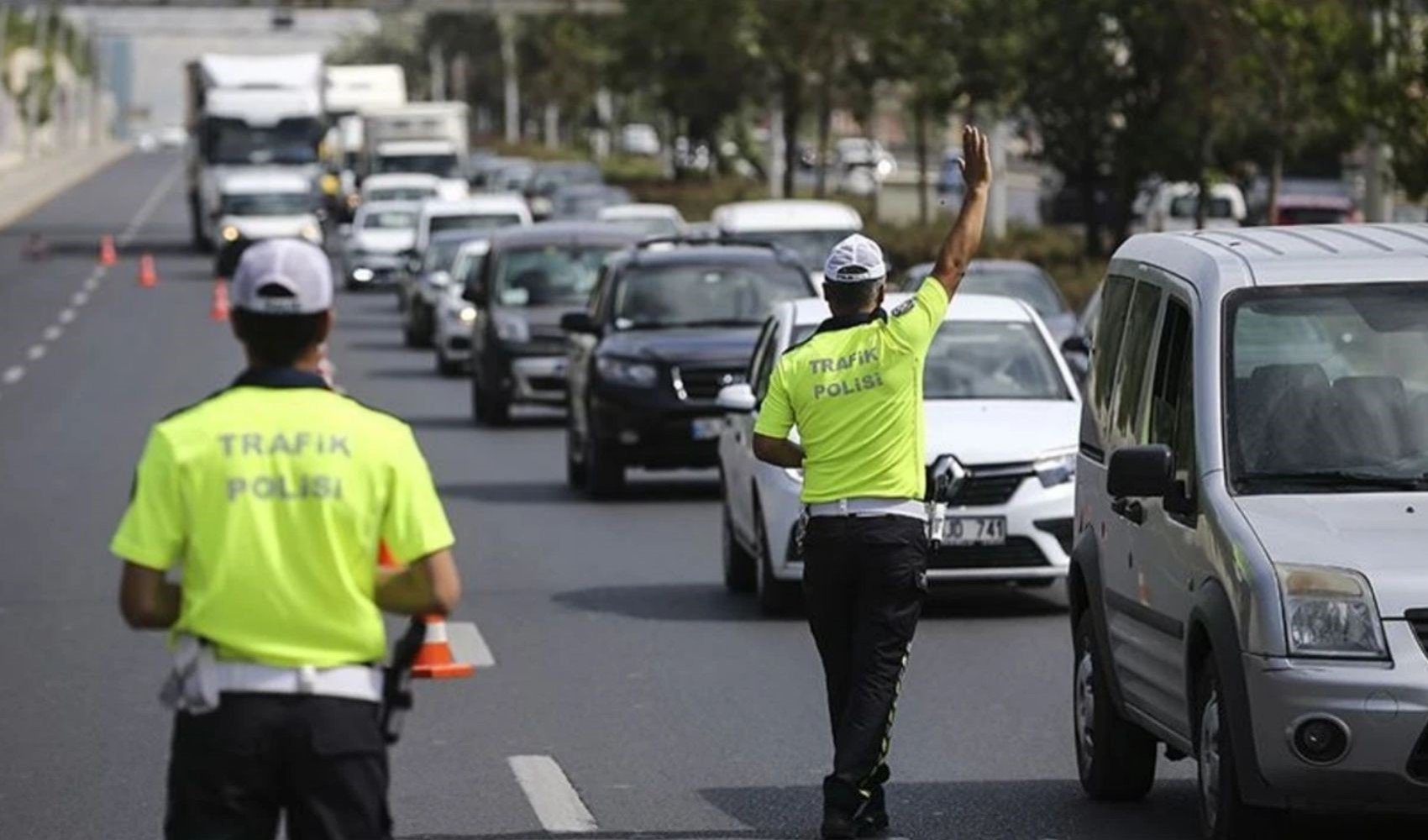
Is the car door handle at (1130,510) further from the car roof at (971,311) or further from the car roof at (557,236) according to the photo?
the car roof at (557,236)

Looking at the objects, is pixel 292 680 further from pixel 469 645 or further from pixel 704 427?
pixel 704 427

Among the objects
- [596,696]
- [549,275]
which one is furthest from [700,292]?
[596,696]

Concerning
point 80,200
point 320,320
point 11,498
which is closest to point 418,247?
point 11,498

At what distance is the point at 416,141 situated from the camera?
81688mm

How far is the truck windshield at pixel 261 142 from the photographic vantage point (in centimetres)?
6556

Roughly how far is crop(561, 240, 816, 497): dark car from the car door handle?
1168 cm

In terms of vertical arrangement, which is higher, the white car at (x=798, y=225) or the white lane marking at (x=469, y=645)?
the white lane marking at (x=469, y=645)

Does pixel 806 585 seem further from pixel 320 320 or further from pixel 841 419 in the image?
pixel 320 320

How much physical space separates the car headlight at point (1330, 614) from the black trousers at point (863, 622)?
1.36m

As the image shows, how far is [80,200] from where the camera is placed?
108812mm

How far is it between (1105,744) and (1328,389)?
1466 millimetres

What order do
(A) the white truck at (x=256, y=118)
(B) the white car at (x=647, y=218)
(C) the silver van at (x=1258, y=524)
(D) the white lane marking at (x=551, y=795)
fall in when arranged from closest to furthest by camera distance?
(C) the silver van at (x=1258, y=524)
(D) the white lane marking at (x=551, y=795)
(B) the white car at (x=647, y=218)
(A) the white truck at (x=256, y=118)

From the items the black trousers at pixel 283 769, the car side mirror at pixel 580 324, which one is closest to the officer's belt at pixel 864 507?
the black trousers at pixel 283 769

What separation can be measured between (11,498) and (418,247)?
22290mm
